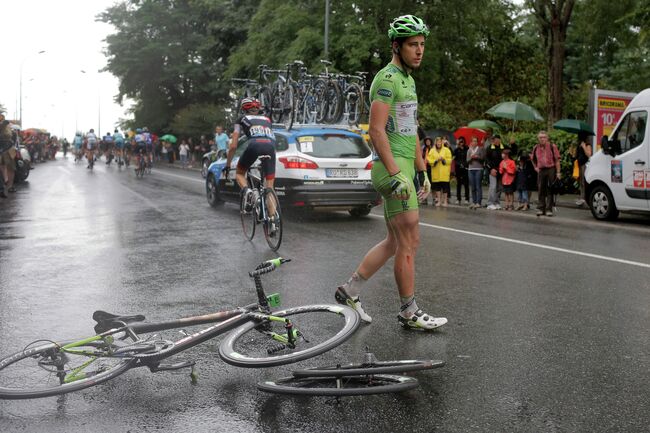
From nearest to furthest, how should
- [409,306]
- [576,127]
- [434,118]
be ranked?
[409,306]
[576,127]
[434,118]

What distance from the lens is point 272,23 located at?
34344 millimetres

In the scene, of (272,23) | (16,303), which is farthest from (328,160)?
(272,23)

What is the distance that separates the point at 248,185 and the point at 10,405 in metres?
7.66

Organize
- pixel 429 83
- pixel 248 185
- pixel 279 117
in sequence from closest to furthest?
1. pixel 248 185
2. pixel 279 117
3. pixel 429 83

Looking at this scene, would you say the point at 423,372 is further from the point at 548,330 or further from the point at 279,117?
the point at 279,117

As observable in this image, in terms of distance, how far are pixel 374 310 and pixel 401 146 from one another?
1494 mm

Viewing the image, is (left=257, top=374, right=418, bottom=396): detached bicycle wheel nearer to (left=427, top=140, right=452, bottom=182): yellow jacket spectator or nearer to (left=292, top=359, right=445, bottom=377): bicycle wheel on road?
(left=292, top=359, right=445, bottom=377): bicycle wheel on road

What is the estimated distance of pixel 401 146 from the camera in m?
5.58

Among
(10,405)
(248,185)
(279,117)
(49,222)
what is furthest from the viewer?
(279,117)

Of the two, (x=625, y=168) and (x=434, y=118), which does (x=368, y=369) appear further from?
(x=434, y=118)

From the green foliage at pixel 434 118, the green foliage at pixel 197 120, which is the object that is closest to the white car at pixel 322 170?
the green foliage at pixel 434 118

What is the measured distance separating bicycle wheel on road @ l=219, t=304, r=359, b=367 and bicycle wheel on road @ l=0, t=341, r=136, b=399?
0.56 metres

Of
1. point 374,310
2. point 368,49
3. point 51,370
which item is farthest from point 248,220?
point 368,49

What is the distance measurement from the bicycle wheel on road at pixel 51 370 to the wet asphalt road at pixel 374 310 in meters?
0.11
